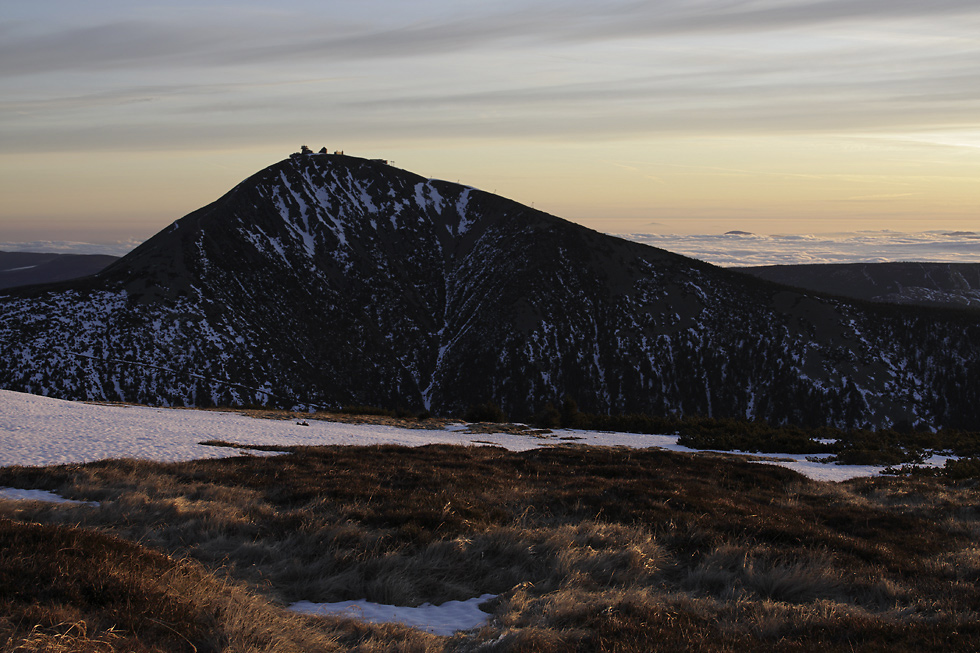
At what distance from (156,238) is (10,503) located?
132 metres

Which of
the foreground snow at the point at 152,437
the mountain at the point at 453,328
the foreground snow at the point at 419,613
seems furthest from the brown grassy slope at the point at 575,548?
the mountain at the point at 453,328

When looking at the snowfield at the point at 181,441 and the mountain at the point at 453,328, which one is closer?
the snowfield at the point at 181,441

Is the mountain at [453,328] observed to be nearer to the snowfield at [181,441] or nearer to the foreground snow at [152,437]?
the foreground snow at [152,437]

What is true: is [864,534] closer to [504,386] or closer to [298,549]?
[298,549]

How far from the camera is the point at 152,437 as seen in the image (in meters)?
20.2

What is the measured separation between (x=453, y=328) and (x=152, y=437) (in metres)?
104

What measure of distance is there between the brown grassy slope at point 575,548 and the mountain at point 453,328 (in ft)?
272

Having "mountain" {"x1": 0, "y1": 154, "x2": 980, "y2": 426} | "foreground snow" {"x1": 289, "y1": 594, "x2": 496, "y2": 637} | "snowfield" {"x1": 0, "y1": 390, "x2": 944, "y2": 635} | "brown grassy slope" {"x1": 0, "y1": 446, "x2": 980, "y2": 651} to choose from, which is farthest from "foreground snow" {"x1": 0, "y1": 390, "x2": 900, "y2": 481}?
"mountain" {"x1": 0, "y1": 154, "x2": 980, "y2": 426}

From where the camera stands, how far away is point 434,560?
8.76 meters

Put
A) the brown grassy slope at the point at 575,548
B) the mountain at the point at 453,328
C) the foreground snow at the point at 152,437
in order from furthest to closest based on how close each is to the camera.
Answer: the mountain at the point at 453,328
the foreground snow at the point at 152,437
the brown grassy slope at the point at 575,548

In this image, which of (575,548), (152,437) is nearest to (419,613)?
(575,548)

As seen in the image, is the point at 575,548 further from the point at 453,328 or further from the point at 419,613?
the point at 453,328

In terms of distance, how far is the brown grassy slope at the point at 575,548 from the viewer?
6.70 metres

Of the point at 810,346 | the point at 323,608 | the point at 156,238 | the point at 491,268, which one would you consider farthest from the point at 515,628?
the point at 156,238
